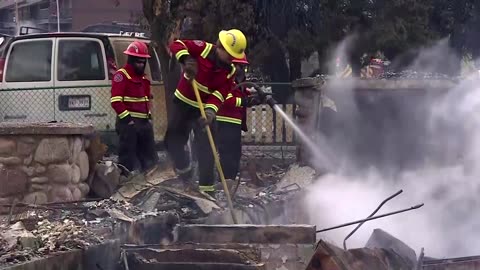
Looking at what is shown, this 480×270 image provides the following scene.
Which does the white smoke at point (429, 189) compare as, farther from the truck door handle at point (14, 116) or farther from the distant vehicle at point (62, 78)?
the truck door handle at point (14, 116)

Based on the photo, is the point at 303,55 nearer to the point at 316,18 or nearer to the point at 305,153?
the point at 316,18

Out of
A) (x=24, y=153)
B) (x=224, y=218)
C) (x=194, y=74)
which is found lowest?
(x=224, y=218)

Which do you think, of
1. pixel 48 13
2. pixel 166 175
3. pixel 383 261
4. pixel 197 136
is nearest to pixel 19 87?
pixel 166 175

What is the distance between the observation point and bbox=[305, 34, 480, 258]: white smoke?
23.1 ft

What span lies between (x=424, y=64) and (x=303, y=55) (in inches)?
85.8

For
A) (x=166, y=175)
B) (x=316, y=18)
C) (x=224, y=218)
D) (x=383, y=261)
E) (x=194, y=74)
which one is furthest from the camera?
(x=316, y=18)

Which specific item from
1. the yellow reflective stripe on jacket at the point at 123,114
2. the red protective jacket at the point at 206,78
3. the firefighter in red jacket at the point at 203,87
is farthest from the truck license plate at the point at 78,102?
the red protective jacket at the point at 206,78

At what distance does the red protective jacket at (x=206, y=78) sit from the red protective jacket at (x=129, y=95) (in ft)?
5.31

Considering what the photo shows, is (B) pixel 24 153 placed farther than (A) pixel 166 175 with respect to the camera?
No

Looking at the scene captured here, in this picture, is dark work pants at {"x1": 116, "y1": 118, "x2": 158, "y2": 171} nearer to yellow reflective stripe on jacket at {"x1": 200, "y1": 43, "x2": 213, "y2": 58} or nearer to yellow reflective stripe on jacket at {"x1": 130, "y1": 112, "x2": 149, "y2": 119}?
yellow reflective stripe on jacket at {"x1": 130, "y1": 112, "x2": 149, "y2": 119}

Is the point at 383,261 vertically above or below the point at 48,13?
below

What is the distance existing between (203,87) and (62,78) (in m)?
5.51

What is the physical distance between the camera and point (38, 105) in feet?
40.5

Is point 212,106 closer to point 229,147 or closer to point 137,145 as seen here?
point 229,147
